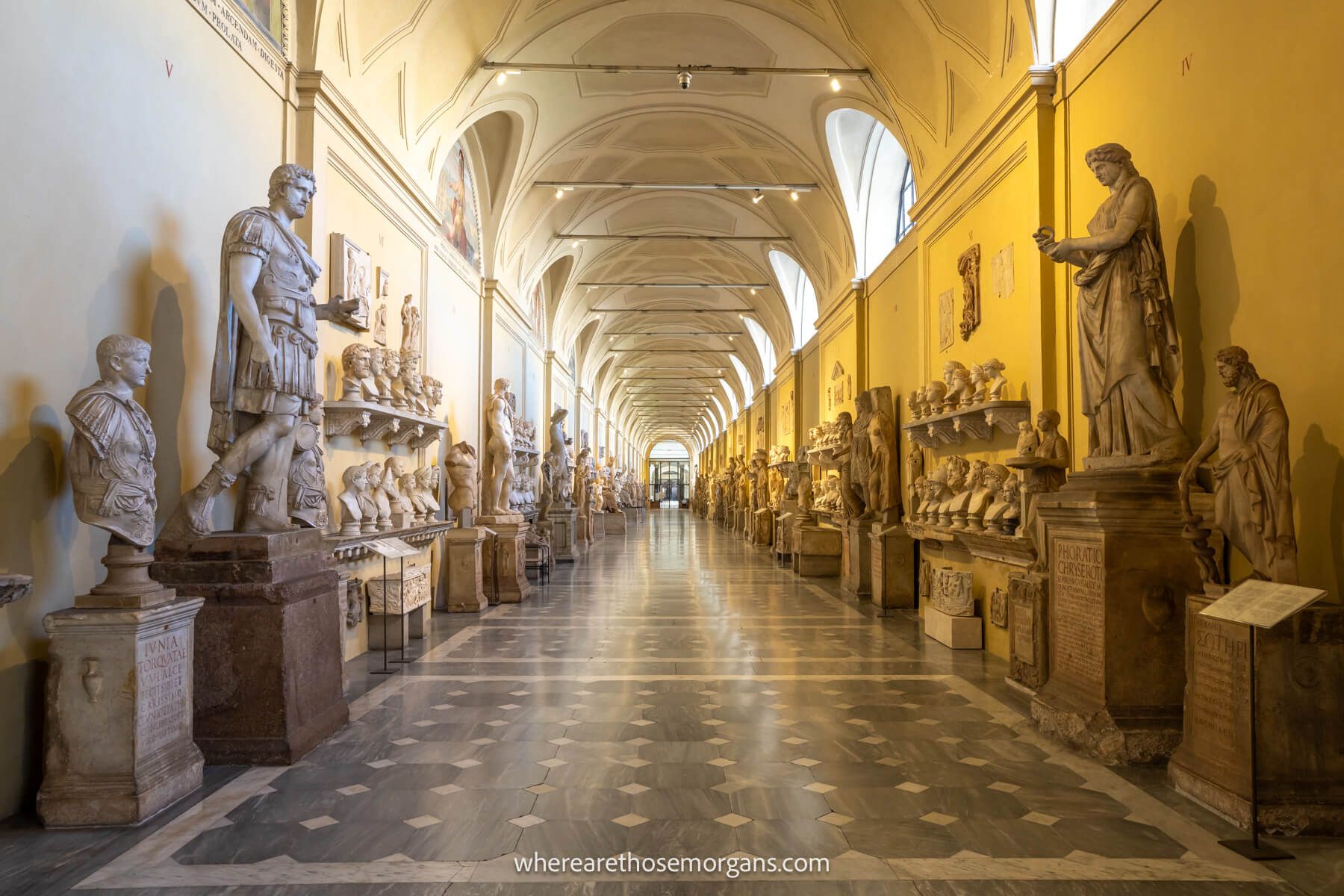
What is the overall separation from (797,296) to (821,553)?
8.89 m

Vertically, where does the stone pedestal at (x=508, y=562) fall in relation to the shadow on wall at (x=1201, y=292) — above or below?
below

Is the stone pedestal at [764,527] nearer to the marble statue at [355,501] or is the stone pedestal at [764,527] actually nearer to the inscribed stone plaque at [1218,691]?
the marble statue at [355,501]

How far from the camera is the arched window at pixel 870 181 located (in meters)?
13.1

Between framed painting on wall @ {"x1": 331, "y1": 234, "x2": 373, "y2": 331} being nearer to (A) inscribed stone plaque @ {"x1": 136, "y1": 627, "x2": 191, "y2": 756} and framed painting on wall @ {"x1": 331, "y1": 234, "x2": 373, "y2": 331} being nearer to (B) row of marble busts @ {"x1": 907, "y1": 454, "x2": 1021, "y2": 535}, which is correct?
(A) inscribed stone plaque @ {"x1": 136, "y1": 627, "x2": 191, "y2": 756}

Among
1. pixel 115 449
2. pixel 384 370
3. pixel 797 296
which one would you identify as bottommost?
pixel 115 449

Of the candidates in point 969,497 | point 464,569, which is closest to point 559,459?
point 464,569

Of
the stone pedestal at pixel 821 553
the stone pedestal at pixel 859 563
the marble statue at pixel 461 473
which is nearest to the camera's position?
the marble statue at pixel 461 473

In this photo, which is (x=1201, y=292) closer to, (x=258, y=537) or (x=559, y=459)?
(x=258, y=537)

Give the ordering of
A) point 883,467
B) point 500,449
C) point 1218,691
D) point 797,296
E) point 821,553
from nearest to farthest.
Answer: point 1218,691 < point 883,467 < point 500,449 < point 821,553 < point 797,296

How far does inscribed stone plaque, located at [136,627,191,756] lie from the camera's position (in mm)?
3881

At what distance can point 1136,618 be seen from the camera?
15.6 ft

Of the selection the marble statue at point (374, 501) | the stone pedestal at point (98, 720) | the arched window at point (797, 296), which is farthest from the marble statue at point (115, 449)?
the arched window at point (797, 296)

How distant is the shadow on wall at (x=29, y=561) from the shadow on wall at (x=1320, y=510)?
662 cm

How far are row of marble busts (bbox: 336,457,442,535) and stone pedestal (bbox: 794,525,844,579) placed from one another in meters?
7.82
